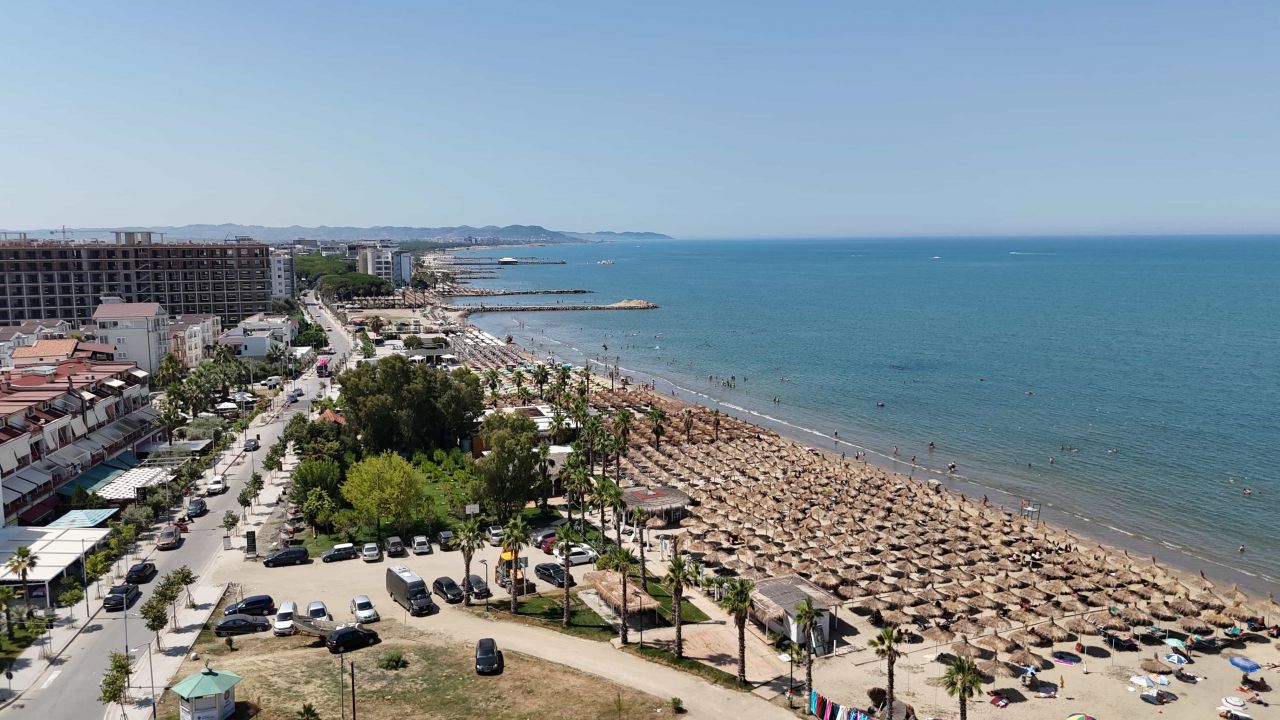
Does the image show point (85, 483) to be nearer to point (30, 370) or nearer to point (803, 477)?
point (30, 370)

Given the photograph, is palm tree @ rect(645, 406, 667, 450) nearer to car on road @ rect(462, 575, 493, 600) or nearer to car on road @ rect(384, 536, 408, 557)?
car on road @ rect(384, 536, 408, 557)

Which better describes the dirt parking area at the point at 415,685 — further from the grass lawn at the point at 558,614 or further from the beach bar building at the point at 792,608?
the beach bar building at the point at 792,608

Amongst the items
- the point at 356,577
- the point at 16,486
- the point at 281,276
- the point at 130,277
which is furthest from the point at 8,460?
the point at 281,276

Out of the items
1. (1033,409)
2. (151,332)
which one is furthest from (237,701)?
(1033,409)

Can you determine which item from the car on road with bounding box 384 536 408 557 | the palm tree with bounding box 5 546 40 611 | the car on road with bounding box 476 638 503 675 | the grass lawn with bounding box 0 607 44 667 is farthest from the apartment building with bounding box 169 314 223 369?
the car on road with bounding box 476 638 503 675

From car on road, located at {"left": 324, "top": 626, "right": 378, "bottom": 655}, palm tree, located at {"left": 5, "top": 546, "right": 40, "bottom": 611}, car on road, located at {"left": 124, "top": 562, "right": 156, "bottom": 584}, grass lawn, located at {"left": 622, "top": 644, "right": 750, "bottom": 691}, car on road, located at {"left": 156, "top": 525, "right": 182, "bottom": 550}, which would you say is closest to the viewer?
grass lawn, located at {"left": 622, "top": 644, "right": 750, "bottom": 691}

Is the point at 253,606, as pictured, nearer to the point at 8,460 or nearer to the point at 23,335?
the point at 8,460

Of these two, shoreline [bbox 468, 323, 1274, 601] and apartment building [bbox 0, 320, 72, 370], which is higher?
apartment building [bbox 0, 320, 72, 370]
